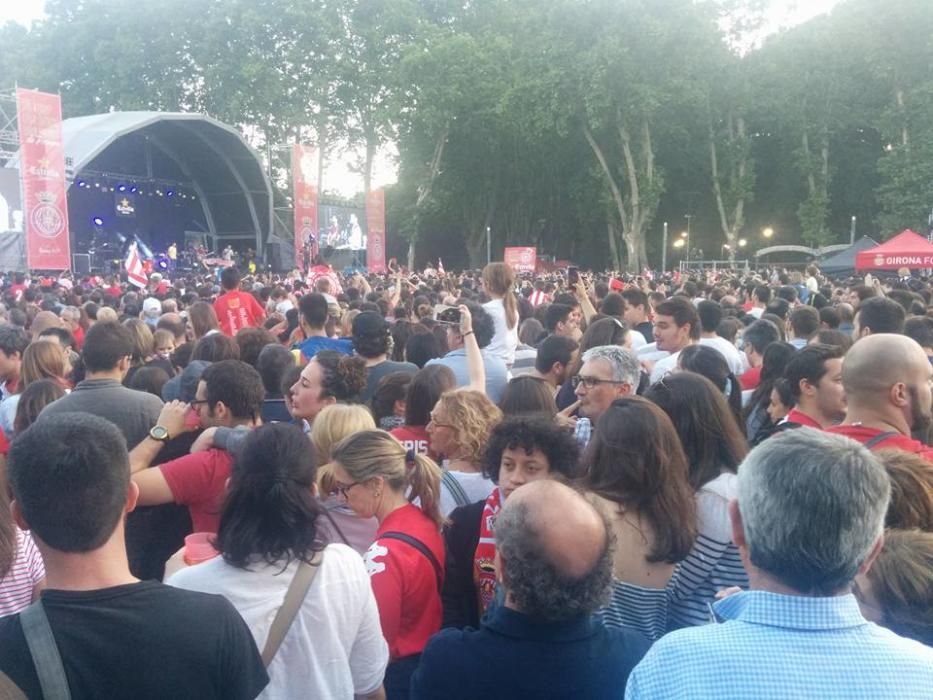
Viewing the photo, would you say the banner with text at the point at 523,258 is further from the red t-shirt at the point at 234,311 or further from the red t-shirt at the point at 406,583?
the red t-shirt at the point at 406,583

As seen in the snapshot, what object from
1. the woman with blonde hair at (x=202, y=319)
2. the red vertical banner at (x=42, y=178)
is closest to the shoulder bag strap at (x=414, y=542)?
the woman with blonde hair at (x=202, y=319)

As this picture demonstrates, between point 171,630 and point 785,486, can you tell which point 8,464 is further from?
point 785,486

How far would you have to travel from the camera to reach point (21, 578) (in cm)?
254

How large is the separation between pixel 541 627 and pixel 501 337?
4433 mm

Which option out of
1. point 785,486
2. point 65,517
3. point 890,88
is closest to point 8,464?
point 65,517

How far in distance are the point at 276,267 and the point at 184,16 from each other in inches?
557

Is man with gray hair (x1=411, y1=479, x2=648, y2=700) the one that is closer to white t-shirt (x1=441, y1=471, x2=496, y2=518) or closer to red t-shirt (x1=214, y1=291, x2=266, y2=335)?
white t-shirt (x1=441, y1=471, x2=496, y2=518)

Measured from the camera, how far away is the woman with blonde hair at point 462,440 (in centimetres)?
325

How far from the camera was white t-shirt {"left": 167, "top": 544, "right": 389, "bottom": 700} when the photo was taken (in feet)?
7.13

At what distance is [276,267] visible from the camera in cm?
3086

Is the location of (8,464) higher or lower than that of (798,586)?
higher

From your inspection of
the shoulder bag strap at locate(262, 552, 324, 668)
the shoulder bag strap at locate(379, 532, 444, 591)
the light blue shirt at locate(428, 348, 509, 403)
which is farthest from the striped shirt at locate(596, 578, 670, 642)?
the light blue shirt at locate(428, 348, 509, 403)

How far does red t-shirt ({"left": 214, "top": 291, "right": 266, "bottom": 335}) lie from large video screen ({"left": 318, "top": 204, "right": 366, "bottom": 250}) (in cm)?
2191

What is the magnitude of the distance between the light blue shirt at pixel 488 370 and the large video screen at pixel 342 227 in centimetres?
2495
